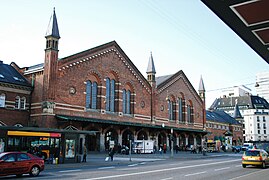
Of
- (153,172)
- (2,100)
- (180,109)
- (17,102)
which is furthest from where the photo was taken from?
(180,109)

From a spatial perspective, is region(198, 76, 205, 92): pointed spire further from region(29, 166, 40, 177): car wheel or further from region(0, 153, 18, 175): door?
region(0, 153, 18, 175): door

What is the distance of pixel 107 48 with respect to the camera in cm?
4484

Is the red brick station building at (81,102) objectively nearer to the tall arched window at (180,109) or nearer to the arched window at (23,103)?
the arched window at (23,103)

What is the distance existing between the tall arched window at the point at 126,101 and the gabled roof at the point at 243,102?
79454 millimetres

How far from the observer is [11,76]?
3888cm

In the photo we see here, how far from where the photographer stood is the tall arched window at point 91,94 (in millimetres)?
41969

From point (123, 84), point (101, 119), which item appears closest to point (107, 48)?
point (123, 84)

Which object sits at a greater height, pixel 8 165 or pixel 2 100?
pixel 2 100

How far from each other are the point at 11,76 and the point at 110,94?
13.8 m

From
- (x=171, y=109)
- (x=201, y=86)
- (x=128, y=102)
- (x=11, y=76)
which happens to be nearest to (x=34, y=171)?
(x=11, y=76)

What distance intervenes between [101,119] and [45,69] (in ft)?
32.6

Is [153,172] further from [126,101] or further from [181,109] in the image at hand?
[181,109]

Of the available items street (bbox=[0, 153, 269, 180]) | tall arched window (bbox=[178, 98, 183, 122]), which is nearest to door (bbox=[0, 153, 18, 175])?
street (bbox=[0, 153, 269, 180])

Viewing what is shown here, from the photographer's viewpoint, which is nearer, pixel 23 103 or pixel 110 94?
pixel 23 103
